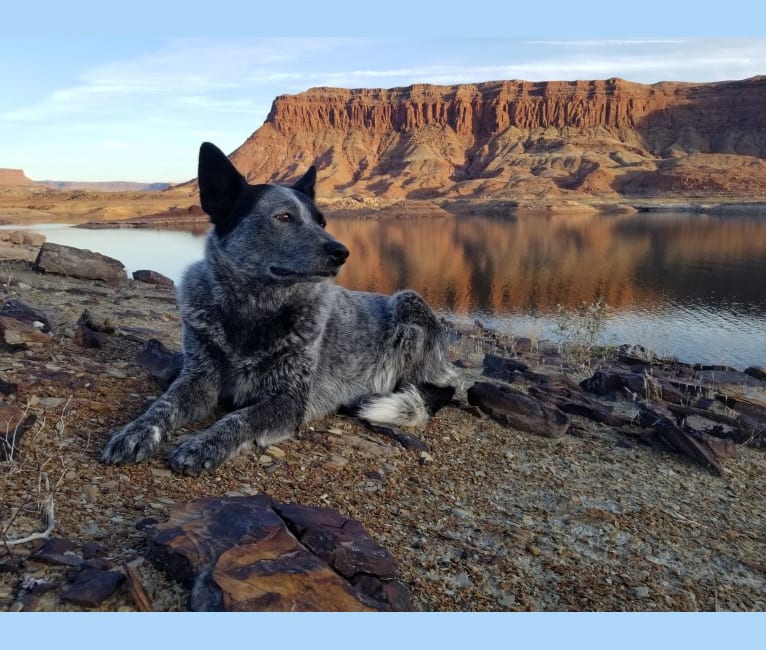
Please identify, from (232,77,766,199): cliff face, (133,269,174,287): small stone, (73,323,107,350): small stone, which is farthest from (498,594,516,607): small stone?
(232,77,766,199): cliff face

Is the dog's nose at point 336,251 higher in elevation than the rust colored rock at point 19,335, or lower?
higher

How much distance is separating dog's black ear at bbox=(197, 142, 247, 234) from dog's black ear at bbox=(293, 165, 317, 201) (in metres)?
0.79

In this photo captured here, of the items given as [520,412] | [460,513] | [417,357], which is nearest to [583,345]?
[520,412]

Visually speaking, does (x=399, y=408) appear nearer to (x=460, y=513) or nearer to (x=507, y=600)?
(x=460, y=513)

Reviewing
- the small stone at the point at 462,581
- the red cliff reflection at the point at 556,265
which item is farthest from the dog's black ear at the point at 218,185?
the red cliff reflection at the point at 556,265

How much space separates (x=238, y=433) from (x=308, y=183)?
2.90 m

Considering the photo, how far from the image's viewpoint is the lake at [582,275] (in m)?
19.8

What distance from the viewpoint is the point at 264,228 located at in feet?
17.4

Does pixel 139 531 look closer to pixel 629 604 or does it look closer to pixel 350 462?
pixel 350 462

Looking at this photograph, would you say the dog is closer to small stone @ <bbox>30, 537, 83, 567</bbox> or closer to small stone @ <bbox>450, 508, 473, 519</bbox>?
small stone @ <bbox>30, 537, 83, 567</bbox>

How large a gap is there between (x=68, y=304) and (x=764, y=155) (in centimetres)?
16890

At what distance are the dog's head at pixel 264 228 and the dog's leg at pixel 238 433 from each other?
44.5 inches

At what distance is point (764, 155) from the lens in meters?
142

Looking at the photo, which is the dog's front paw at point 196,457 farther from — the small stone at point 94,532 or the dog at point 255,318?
the small stone at point 94,532
